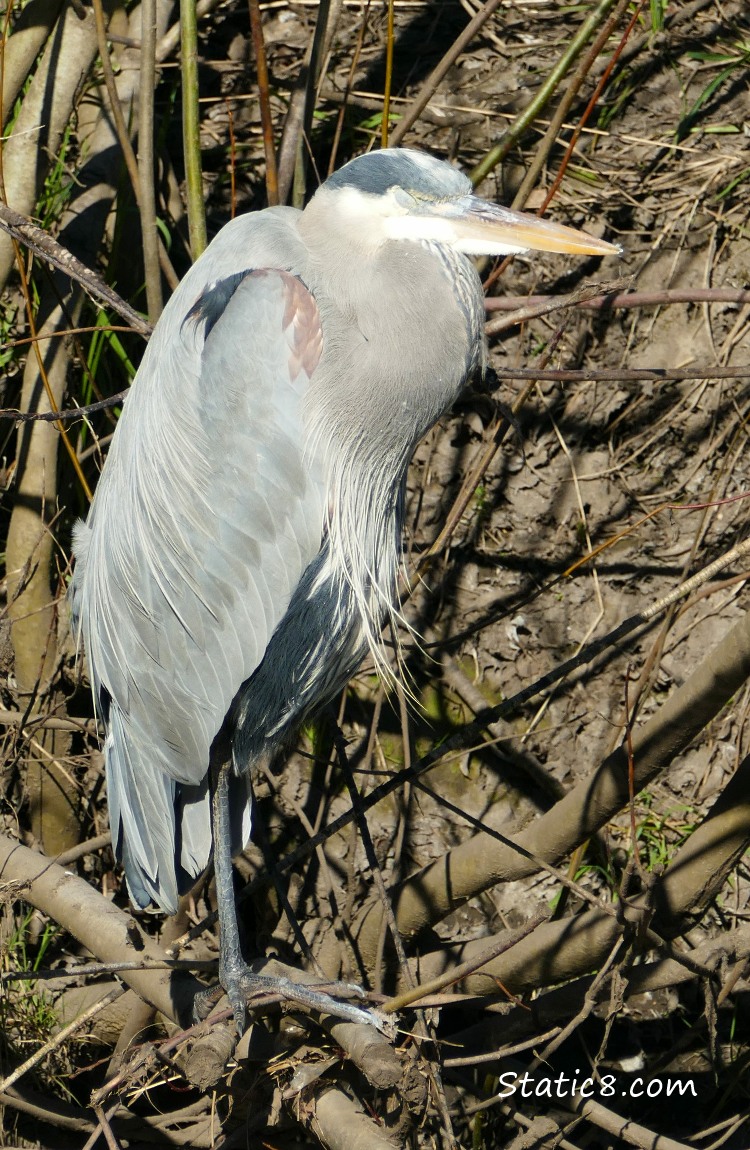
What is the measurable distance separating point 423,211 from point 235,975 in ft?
5.02

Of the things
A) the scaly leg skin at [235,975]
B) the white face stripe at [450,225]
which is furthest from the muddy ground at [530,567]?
the white face stripe at [450,225]

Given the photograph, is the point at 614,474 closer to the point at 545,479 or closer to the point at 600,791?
the point at 545,479

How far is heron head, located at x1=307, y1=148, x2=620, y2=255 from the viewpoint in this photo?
80.3 inches

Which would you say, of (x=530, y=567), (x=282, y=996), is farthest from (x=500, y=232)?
(x=282, y=996)

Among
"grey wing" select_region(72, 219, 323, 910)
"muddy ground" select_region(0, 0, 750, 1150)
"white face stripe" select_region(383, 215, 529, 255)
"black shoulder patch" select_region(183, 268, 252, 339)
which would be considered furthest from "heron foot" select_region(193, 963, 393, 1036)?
"white face stripe" select_region(383, 215, 529, 255)

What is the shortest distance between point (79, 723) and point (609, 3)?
217cm

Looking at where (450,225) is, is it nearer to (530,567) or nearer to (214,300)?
(214,300)

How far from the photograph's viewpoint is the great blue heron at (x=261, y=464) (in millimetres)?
2090

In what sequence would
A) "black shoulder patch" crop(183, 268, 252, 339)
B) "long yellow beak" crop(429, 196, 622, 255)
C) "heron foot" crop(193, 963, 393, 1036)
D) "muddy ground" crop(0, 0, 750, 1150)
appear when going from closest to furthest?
"heron foot" crop(193, 963, 393, 1036) → "long yellow beak" crop(429, 196, 622, 255) → "black shoulder patch" crop(183, 268, 252, 339) → "muddy ground" crop(0, 0, 750, 1150)

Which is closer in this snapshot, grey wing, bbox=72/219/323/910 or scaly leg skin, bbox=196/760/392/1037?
scaly leg skin, bbox=196/760/392/1037

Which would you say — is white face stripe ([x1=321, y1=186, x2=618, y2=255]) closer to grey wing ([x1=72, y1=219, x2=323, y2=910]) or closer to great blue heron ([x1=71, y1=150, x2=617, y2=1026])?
great blue heron ([x1=71, y1=150, x2=617, y2=1026])

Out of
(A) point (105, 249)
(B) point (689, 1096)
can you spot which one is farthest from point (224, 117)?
(B) point (689, 1096)

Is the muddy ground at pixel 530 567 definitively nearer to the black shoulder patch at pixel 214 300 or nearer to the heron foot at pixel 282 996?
the heron foot at pixel 282 996

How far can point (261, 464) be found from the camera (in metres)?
2.12
